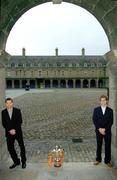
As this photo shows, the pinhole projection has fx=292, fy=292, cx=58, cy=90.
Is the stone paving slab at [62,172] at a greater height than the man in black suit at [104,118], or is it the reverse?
the man in black suit at [104,118]

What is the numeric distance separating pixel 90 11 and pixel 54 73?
90270 millimetres

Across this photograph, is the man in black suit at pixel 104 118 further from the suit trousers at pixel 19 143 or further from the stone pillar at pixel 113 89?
the suit trousers at pixel 19 143

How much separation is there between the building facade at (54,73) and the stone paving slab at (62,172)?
8740 centimetres

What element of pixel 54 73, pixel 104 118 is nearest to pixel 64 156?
pixel 104 118

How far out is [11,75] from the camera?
9594cm

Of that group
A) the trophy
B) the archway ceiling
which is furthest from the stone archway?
the trophy

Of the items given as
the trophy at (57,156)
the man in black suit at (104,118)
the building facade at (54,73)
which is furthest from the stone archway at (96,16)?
the building facade at (54,73)

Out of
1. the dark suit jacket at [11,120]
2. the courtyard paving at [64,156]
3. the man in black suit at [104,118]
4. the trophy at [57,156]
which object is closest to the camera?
the courtyard paving at [64,156]

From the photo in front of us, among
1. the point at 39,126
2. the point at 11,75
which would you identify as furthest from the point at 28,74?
the point at 39,126

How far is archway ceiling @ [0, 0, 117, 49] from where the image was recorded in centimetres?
622

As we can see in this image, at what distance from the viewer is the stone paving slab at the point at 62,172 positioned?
5.77 metres

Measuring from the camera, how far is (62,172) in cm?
611

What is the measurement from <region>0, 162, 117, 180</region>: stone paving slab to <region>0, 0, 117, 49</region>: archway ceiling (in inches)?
108

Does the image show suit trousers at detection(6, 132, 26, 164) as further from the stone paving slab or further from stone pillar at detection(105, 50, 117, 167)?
stone pillar at detection(105, 50, 117, 167)
